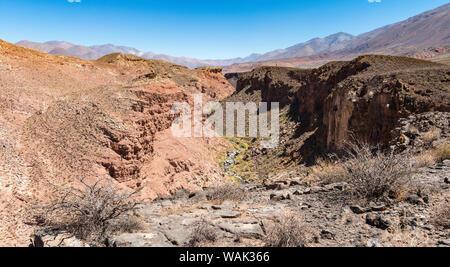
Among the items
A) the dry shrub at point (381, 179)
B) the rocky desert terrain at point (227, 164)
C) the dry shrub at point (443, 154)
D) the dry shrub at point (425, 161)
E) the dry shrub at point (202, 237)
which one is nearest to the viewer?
the dry shrub at point (202, 237)

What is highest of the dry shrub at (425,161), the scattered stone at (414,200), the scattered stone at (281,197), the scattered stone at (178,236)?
the dry shrub at (425,161)

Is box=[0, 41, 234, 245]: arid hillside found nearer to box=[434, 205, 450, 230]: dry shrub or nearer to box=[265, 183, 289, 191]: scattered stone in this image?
box=[265, 183, 289, 191]: scattered stone

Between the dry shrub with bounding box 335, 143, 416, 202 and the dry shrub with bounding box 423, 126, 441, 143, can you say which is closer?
the dry shrub with bounding box 335, 143, 416, 202

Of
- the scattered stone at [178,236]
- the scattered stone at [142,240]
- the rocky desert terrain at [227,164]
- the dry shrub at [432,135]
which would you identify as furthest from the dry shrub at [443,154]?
the scattered stone at [142,240]

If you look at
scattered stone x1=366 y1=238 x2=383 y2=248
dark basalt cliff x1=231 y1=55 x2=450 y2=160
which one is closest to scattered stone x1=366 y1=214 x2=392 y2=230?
scattered stone x1=366 y1=238 x2=383 y2=248

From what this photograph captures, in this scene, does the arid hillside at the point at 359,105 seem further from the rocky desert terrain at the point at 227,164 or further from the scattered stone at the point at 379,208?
the scattered stone at the point at 379,208

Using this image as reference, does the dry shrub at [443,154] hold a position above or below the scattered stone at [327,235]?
above

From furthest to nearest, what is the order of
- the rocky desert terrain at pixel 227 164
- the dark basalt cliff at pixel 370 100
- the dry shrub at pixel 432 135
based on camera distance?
the dark basalt cliff at pixel 370 100 < the dry shrub at pixel 432 135 < the rocky desert terrain at pixel 227 164
